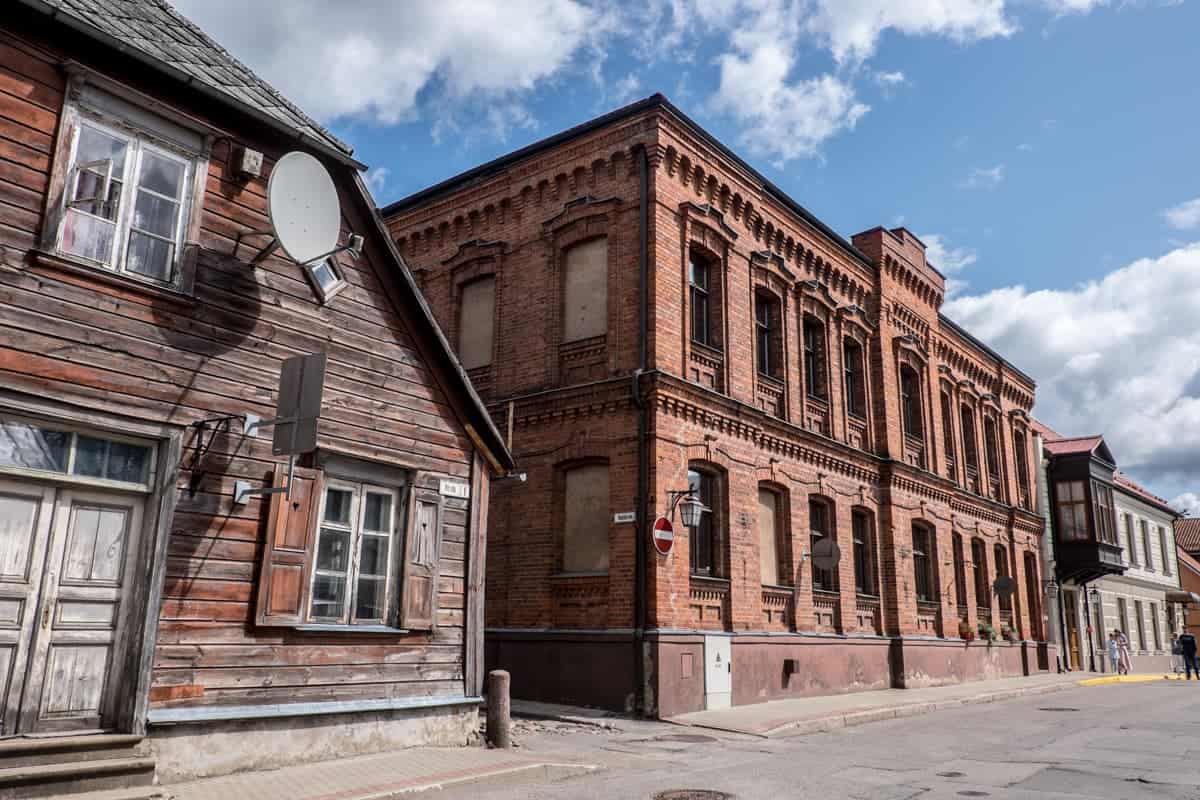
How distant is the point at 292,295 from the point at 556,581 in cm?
760

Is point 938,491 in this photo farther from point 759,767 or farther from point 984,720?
point 759,767

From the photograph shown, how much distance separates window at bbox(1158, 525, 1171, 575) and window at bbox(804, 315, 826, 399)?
31109mm

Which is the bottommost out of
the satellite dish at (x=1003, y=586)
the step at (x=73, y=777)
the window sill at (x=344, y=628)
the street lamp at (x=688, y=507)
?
the step at (x=73, y=777)

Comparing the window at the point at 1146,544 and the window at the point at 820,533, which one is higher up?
the window at the point at 1146,544

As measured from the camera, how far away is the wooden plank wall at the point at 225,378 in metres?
7.11

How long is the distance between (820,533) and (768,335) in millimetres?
4270

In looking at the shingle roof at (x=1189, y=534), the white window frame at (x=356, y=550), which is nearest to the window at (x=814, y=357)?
the white window frame at (x=356, y=550)

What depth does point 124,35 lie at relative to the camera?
7.73m

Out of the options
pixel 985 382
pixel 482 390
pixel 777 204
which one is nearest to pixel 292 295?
pixel 482 390

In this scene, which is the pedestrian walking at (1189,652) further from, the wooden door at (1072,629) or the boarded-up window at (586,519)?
the boarded-up window at (586,519)

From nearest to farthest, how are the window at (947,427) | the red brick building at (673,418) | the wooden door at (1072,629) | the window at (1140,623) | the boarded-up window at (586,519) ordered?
1. the red brick building at (673,418)
2. the boarded-up window at (586,519)
3. the window at (947,427)
4. the wooden door at (1072,629)
5. the window at (1140,623)

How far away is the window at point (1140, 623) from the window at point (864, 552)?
2340 centimetres

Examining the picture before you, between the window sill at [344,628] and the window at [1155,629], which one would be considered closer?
the window sill at [344,628]

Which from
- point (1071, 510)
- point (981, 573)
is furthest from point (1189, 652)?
point (981, 573)
